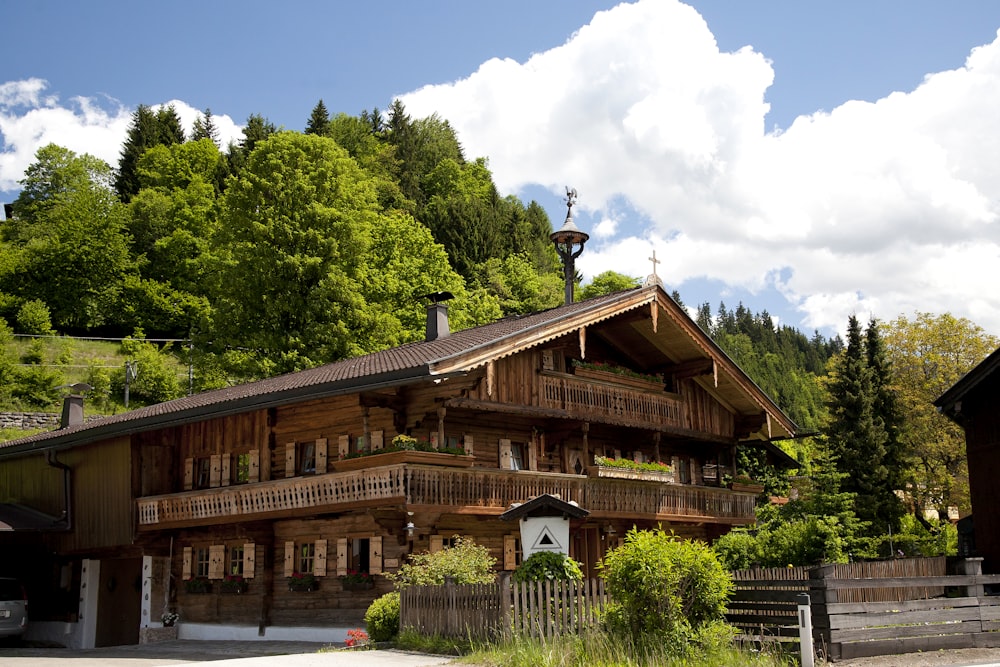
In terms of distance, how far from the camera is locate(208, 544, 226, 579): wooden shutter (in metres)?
27.5

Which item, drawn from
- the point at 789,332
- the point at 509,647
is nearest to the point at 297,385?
the point at 509,647

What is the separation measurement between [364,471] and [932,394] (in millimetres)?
36099

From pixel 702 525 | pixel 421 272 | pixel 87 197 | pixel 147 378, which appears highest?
pixel 87 197

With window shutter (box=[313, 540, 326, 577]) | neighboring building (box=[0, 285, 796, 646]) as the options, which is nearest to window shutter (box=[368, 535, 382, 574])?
neighboring building (box=[0, 285, 796, 646])

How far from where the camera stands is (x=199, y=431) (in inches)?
1134

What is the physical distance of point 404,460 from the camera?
2156 cm

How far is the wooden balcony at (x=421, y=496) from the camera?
22.0 meters

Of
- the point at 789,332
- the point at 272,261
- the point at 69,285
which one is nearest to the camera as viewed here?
the point at 272,261

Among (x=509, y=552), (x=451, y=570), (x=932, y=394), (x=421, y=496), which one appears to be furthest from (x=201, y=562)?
(x=932, y=394)

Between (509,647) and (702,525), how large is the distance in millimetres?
18870

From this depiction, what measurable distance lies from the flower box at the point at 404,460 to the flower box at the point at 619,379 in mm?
5528

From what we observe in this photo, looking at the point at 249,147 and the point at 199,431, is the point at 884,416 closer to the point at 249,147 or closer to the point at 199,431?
the point at 199,431

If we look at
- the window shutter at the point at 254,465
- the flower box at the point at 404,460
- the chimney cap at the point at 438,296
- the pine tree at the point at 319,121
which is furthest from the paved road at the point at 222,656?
the pine tree at the point at 319,121

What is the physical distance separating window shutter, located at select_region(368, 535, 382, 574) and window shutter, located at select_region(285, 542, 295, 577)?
3062 mm
